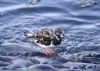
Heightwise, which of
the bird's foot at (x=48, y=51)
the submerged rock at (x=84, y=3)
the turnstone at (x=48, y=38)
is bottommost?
the bird's foot at (x=48, y=51)

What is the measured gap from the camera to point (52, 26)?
1065 cm

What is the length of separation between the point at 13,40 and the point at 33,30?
0.85m

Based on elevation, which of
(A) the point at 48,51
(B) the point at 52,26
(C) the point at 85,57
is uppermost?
(B) the point at 52,26

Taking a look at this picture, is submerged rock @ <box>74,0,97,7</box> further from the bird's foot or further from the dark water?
the bird's foot

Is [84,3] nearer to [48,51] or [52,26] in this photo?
[52,26]

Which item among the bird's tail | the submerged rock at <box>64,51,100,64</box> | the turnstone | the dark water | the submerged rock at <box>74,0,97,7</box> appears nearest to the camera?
the dark water

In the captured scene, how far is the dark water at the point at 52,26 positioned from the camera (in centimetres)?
813

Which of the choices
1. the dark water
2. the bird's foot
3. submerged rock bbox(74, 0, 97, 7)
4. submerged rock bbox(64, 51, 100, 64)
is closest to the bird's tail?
the dark water

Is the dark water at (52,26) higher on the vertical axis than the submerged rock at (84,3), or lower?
lower

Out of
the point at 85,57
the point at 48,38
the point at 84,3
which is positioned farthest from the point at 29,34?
the point at 84,3

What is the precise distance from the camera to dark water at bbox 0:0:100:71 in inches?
320

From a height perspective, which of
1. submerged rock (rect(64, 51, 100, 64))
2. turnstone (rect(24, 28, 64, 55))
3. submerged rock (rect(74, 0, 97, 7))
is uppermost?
submerged rock (rect(74, 0, 97, 7))

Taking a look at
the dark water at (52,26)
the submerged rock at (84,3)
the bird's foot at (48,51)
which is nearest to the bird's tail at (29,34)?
the dark water at (52,26)

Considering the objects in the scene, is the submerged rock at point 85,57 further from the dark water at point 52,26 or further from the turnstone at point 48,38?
the turnstone at point 48,38
